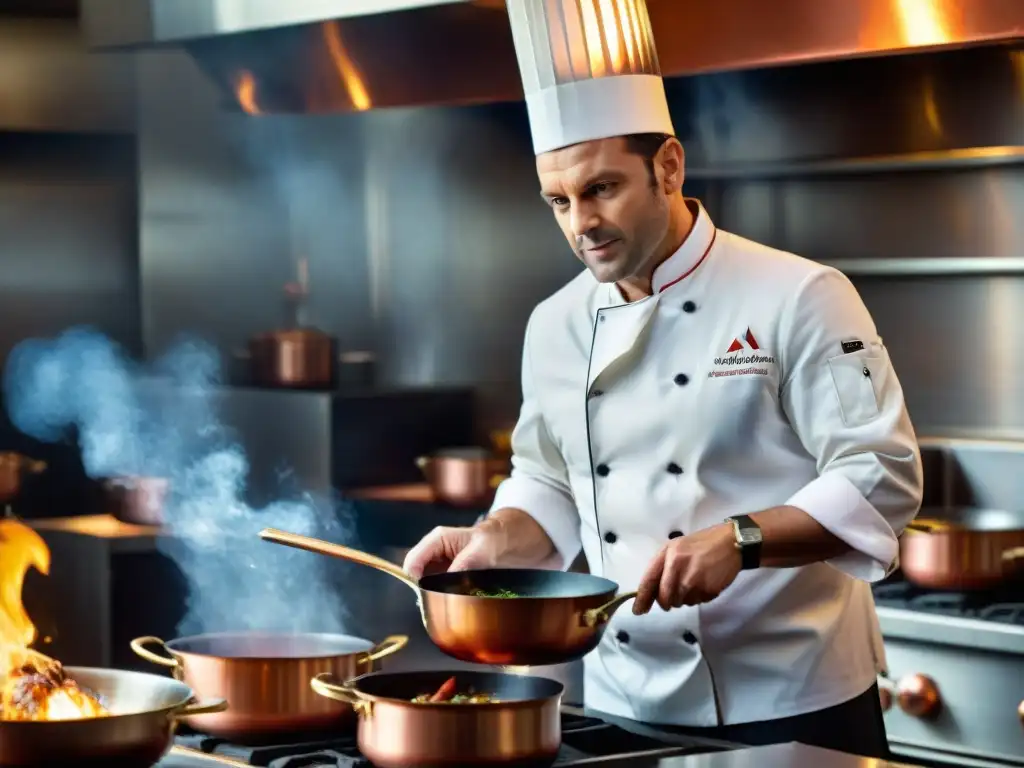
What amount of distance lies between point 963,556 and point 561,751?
5.02 ft

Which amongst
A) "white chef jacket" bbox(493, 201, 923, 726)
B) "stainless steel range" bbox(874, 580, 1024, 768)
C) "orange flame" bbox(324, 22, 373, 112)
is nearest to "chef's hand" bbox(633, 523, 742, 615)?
"white chef jacket" bbox(493, 201, 923, 726)

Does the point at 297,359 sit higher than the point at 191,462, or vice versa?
the point at 297,359

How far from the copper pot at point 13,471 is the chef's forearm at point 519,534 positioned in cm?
233

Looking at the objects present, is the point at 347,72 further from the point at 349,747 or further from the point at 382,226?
the point at 349,747

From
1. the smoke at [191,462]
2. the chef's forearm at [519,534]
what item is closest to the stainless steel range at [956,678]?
the chef's forearm at [519,534]

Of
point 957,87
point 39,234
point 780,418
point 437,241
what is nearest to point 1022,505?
point 957,87

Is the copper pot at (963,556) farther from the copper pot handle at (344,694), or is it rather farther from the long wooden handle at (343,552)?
the copper pot handle at (344,694)

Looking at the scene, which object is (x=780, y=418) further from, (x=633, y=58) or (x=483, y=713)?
(x=483, y=713)

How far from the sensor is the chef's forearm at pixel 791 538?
2.13m

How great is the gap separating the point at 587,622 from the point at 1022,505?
6.87 ft

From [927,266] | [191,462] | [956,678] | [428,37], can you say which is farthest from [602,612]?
[191,462]

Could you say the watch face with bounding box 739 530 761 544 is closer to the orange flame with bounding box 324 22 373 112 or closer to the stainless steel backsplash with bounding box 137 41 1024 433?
the stainless steel backsplash with bounding box 137 41 1024 433

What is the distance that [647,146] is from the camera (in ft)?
7.70

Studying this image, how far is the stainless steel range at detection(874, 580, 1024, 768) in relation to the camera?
3.12 meters
